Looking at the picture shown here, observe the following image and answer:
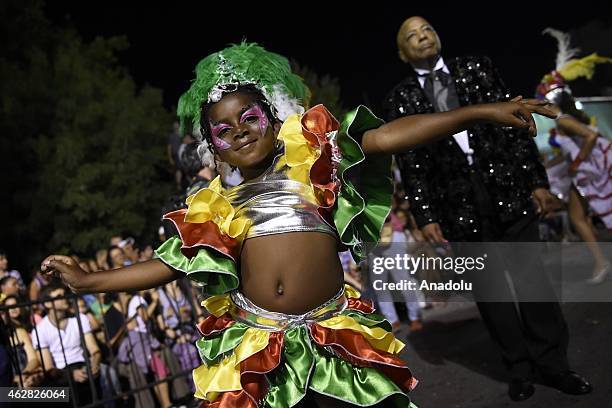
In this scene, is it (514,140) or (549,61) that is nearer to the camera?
(514,140)

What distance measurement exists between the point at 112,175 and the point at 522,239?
51.9 feet

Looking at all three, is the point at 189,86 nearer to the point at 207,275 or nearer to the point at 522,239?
the point at 207,275

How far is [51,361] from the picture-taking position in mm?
5691

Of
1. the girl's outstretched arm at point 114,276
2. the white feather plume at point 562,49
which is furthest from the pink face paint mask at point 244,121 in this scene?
the white feather plume at point 562,49

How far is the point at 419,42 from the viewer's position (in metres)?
4.27

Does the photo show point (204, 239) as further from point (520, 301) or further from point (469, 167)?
point (520, 301)

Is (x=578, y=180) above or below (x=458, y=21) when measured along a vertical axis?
below

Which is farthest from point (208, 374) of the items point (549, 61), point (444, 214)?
point (549, 61)

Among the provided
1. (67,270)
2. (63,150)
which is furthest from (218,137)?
(63,150)

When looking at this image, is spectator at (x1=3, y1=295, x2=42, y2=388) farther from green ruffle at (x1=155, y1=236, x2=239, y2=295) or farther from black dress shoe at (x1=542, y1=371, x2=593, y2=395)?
black dress shoe at (x1=542, y1=371, x2=593, y2=395)

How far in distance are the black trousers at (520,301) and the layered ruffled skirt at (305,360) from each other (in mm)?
1434

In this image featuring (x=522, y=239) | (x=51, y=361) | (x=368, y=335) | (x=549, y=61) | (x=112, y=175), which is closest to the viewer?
(x=368, y=335)

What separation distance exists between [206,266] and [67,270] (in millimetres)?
533

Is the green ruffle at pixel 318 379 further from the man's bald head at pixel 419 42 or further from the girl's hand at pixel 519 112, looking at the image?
the man's bald head at pixel 419 42
